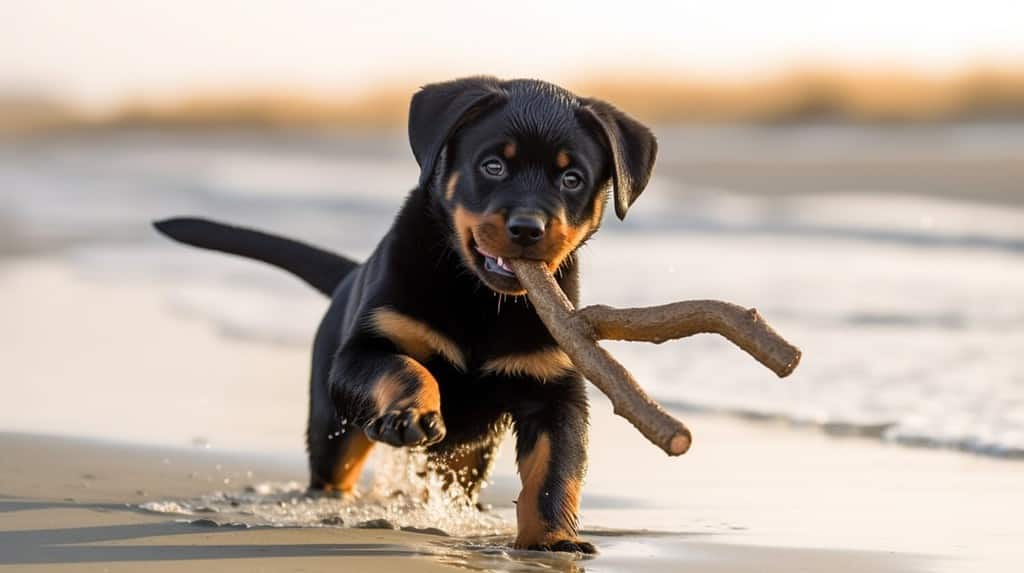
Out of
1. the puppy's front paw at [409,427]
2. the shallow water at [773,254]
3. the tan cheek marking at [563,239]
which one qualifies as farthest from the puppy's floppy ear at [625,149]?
the shallow water at [773,254]

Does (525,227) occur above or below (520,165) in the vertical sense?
below

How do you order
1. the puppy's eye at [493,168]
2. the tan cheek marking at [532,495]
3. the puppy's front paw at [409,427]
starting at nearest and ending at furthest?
the puppy's front paw at [409,427]
the tan cheek marking at [532,495]
the puppy's eye at [493,168]

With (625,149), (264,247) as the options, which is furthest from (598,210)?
(264,247)

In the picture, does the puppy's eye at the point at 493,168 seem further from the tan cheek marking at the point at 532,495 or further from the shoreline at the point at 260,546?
the shoreline at the point at 260,546

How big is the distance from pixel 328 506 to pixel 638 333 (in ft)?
4.54

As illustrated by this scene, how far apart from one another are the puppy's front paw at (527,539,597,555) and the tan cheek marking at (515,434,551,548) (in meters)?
0.02

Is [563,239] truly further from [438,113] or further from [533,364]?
[438,113]

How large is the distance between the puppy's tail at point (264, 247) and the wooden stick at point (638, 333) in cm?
169

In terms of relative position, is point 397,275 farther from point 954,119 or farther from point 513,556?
point 954,119

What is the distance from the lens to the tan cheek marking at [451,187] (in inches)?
183

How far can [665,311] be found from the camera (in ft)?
13.6

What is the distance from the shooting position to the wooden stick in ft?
12.8

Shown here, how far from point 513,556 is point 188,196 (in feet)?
59.5

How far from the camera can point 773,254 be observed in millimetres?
12930
